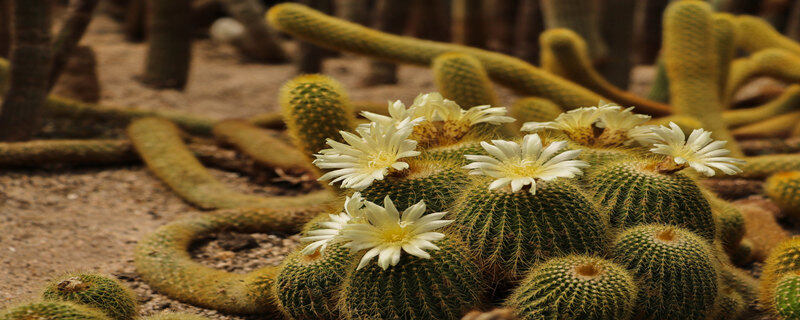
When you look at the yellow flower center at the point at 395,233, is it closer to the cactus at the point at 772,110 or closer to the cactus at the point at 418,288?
the cactus at the point at 418,288

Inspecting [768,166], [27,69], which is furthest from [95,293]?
[768,166]

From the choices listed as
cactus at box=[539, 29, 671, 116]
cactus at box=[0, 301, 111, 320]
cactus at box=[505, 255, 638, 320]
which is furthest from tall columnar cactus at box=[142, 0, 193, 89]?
cactus at box=[505, 255, 638, 320]

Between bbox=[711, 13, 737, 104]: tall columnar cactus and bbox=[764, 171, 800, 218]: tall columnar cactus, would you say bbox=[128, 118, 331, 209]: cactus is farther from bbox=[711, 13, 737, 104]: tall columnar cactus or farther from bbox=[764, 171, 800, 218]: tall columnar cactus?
bbox=[711, 13, 737, 104]: tall columnar cactus

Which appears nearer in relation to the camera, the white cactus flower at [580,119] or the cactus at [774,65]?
the white cactus flower at [580,119]

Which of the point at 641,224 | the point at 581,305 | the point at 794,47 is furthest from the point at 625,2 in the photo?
the point at 581,305

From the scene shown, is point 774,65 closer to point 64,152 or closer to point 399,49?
point 399,49

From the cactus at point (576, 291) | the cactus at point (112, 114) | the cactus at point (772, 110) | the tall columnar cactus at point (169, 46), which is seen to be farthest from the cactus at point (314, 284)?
the tall columnar cactus at point (169, 46)

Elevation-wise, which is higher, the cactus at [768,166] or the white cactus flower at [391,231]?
the white cactus flower at [391,231]

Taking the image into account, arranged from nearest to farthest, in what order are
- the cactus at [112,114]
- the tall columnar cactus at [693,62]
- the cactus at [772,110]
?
the tall columnar cactus at [693,62] < the cactus at [112,114] < the cactus at [772,110]
